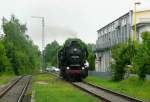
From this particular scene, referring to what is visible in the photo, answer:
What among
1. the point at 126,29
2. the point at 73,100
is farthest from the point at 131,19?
the point at 73,100

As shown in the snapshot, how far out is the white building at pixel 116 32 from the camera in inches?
3147

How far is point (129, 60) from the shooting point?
51.8 metres

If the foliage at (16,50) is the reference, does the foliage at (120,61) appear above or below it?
below

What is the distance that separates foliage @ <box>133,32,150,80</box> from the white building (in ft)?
103

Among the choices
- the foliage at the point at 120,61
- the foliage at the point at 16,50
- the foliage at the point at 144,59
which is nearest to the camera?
the foliage at the point at 144,59

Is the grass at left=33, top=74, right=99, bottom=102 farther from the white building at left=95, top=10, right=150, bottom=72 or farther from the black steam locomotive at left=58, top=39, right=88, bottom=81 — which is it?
the white building at left=95, top=10, right=150, bottom=72

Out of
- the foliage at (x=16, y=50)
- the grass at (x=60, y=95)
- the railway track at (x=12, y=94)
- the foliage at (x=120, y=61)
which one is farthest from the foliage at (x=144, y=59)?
the foliage at (x=16, y=50)

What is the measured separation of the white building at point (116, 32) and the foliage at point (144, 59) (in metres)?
31.3

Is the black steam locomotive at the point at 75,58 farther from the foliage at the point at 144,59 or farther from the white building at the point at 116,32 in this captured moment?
the white building at the point at 116,32

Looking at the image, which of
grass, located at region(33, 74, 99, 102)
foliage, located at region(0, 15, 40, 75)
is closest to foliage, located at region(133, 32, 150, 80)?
grass, located at region(33, 74, 99, 102)

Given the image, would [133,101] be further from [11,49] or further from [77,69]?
[11,49]

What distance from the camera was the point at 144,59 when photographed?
40.9m

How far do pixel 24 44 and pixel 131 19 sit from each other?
56548 millimetres

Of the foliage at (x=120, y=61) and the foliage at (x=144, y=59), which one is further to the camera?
the foliage at (x=120, y=61)
